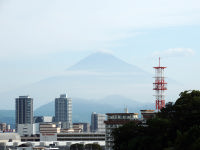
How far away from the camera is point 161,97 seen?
19800cm

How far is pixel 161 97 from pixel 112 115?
1480 centimetres

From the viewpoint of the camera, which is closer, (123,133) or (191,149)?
(191,149)

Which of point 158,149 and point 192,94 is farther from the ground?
point 192,94

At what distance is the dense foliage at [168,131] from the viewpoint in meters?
90.3

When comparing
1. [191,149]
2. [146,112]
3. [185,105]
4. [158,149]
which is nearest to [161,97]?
[146,112]

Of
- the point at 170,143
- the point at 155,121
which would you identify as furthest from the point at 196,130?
the point at 155,121

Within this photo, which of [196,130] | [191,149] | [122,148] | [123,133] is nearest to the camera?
[191,149]

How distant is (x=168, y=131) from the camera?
104 metres

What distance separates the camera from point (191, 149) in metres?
79.4

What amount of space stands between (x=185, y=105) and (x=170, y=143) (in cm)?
2205

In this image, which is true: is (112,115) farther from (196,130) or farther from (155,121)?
(196,130)

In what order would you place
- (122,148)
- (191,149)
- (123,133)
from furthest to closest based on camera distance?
(123,133) < (122,148) < (191,149)

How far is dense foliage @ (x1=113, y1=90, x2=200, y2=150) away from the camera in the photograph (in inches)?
3556

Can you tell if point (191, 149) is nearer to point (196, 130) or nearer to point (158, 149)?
point (196, 130)
